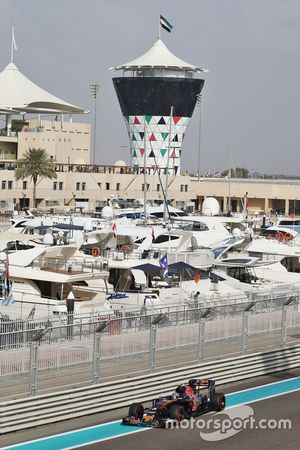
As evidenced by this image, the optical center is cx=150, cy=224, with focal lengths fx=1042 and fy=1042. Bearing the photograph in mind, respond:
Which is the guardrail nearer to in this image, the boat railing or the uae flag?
the boat railing

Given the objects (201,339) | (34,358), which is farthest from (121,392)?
(201,339)

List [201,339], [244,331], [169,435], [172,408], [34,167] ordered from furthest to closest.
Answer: [34,167] < [244,331] < [201,339] < [172,408] < [169,435]

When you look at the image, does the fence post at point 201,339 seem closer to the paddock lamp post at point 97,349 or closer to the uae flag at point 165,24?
the paddock lamp post at point 97,349

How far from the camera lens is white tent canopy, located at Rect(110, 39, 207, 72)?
4643 inches

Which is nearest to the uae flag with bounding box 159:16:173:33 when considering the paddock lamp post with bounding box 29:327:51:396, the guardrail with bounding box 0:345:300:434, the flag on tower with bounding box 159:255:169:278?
the flag on tower with bounding box 159:255:169:278

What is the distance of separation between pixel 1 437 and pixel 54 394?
62.6 inches

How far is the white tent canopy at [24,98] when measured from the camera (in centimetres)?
10400

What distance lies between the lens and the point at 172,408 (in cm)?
2153

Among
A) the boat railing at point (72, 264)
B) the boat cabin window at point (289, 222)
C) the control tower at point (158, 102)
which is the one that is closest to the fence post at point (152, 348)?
the boat railing at point (72, 264)

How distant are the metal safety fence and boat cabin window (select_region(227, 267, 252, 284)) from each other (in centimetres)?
1717

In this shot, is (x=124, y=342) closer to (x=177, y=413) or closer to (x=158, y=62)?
(x=177, y=413)

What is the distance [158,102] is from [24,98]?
1751 cm

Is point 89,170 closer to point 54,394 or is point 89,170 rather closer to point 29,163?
point 29,163

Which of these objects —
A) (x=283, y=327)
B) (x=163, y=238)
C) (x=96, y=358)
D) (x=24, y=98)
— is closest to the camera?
(x=96, y=358)
